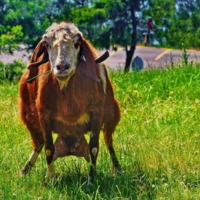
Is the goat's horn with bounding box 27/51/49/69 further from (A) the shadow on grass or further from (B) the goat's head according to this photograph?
(A) the shadow on grass

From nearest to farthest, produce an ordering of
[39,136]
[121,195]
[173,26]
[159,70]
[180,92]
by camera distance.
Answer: [121,195]
[39,136]
[180,92]
[159,70]
[173,26]

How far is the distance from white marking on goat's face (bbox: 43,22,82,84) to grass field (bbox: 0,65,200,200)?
115 centimetres

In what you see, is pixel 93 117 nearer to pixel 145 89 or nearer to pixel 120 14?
pixel 145 89

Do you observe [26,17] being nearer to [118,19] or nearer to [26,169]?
[118,19]

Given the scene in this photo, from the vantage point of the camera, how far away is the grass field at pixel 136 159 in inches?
192

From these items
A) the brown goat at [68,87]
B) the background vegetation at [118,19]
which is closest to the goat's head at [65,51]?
the brown goat at [68,87]

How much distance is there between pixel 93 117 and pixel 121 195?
3.05 feet

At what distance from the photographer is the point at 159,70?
36.2ft

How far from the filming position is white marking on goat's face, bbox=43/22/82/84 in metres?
4.61

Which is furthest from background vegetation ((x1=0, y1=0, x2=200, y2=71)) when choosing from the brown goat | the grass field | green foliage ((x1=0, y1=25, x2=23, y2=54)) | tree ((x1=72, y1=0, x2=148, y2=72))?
the brown goat

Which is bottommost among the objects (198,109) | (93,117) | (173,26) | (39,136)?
Result: (173,26)

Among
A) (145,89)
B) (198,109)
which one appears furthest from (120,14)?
(198,109)

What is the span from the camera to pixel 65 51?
4.71 m

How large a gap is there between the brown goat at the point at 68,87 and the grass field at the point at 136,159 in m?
0.23
